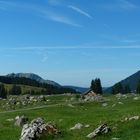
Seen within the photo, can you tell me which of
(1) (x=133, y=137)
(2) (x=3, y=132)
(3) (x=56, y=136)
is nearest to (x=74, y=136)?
(3) (x=56, y=136)

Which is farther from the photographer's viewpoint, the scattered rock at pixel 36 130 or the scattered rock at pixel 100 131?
the scattered rock at pixel 100 131

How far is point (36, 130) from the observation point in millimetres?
31328

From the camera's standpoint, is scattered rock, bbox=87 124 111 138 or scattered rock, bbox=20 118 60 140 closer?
scattered rock, bbox=20 118 60 140

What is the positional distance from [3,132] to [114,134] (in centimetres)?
1326

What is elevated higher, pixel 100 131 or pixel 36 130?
pixel 36 130

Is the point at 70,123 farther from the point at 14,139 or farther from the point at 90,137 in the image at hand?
the point at 90,137

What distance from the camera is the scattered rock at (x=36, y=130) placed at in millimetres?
30844

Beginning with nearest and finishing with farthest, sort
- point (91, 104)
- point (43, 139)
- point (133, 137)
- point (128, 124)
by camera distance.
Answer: point (133, 137) → point (43, 139) → point (128, 124) → point (91, 104)

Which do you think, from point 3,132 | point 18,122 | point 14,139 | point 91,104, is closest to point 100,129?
point 14,139

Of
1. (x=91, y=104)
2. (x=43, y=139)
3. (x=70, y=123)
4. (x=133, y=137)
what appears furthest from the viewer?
(x=91, y=104)

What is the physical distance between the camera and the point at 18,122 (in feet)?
174

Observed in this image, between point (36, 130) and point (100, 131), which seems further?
point (100, 131)

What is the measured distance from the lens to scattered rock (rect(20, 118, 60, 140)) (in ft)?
101

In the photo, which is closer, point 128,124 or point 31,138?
point 31,138
